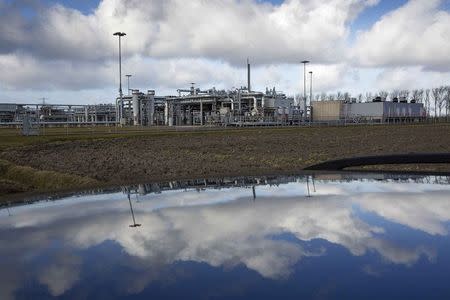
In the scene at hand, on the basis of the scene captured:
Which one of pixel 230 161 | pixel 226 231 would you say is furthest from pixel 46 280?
pixel 230 161

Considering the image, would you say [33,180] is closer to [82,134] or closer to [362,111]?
[82,134]

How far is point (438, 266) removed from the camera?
2.37 m

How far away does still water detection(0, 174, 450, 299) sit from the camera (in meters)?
2.16

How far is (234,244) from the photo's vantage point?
2.85 metres

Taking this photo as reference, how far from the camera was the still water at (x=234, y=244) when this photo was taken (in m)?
2.16

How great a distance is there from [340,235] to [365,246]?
10.2 inches

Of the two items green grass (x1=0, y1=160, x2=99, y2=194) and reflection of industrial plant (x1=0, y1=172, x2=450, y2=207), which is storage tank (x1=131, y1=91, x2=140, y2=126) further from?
reflection of industrial plant (x1=0, y1=172, x2=450, y2=207)

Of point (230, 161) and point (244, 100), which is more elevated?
point (244, 100)

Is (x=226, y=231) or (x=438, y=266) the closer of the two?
(x=438, y=266)

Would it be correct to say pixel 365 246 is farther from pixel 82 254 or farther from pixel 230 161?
pixel 230 161

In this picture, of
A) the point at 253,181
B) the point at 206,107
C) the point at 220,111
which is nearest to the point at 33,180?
the point at 253,181

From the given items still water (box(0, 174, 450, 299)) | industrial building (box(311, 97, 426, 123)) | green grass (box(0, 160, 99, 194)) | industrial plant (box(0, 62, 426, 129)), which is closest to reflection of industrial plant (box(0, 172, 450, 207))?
still water (box(0, 174, 450, 299))

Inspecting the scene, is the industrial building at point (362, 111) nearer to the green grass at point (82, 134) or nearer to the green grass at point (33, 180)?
the green grass at point (82, 134)

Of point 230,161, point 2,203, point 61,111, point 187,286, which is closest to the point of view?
point 187,286
